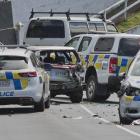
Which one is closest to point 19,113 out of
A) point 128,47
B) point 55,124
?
point 55,124

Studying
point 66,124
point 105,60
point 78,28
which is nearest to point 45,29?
point 78,28

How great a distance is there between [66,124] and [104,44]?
812 centimetres

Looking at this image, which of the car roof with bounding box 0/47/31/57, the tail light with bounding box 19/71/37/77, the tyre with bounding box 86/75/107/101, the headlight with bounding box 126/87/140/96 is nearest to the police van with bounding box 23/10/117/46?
the tyre with bounding box 86/75/107/101

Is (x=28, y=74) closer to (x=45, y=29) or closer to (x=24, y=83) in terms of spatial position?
(x=24, y=83)

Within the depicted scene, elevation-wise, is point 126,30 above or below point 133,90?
below

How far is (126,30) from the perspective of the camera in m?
40.8

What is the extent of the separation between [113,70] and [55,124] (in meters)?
6.99

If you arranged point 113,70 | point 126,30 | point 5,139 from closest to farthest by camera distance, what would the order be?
point 5,139 → point 113,70 → point 126,30

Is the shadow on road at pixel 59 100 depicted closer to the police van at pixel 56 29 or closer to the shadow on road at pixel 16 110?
the shadow on road at pixel 16 110

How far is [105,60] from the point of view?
24.2 meters

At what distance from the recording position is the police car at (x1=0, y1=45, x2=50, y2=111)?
19703mm

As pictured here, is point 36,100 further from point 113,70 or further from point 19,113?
point 113,70

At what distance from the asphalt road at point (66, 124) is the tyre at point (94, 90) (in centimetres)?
104

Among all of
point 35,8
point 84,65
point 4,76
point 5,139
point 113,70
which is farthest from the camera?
point 35,8
